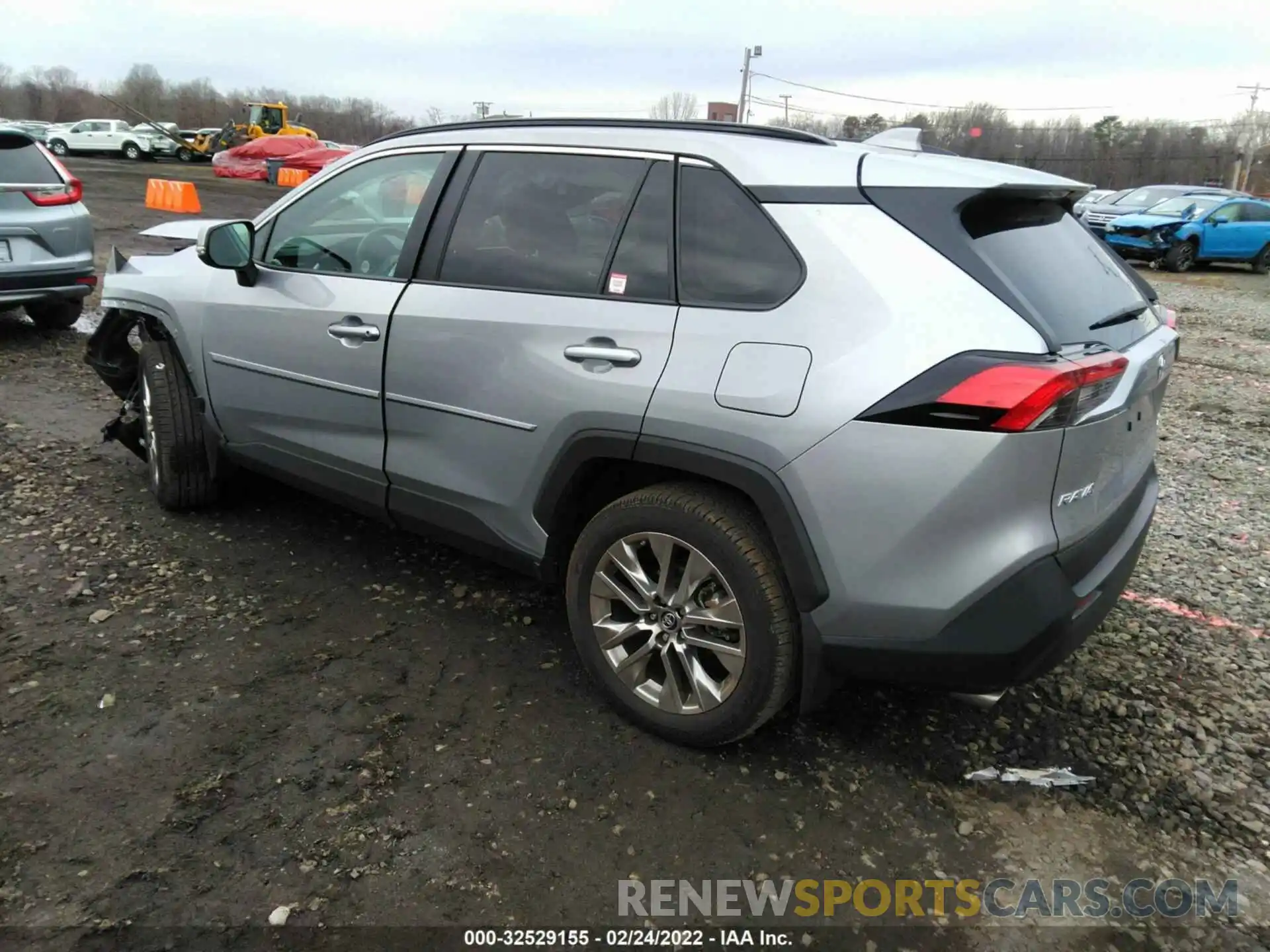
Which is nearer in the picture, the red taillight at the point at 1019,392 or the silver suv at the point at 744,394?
the red taillight at the point at 1019,392

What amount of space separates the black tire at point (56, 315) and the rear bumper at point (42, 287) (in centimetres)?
54

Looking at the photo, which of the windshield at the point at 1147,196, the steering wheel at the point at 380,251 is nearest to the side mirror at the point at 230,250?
the steering wheel at the point at 380,251

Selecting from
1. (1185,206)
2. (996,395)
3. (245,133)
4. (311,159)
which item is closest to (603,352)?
(996,395)

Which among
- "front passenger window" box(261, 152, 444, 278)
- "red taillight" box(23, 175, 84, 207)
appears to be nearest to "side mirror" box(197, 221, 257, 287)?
"front passenger window" box(261, 152, 444, 278)

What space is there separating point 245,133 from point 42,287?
123ft

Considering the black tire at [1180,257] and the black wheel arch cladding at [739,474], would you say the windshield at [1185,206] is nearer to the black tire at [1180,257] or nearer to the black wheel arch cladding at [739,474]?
the black tire at [1180,257]

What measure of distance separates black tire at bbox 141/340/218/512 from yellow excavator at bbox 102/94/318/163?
36494 mm

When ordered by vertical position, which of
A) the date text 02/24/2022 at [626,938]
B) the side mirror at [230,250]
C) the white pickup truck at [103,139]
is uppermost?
the white pickup truck at [103,139]

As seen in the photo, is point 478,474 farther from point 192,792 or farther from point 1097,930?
point 1097,930

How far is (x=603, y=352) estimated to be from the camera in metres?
2.57

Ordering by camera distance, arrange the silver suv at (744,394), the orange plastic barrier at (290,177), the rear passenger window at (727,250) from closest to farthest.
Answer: the silver suv at (744,394), the rear passenger window at (727,250), the orange plastic barrier at (290,177)

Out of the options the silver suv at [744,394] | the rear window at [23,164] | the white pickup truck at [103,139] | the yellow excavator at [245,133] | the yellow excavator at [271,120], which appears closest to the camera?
the silver suv at [744,394]

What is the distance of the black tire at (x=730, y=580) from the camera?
2395 millimetres

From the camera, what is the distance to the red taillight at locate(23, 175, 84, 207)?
6711mm
